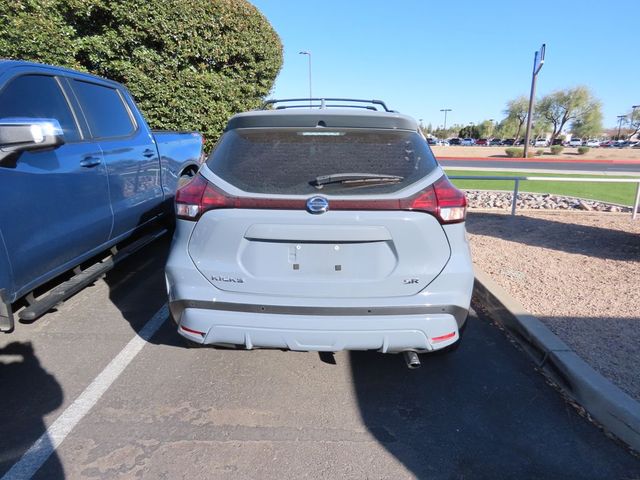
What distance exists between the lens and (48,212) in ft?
9.80

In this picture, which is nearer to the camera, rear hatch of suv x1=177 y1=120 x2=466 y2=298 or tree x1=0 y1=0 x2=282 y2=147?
rear hatch of suv x1=177 y1=120 x2=466 y2=298

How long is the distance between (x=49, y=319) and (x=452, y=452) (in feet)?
11.6

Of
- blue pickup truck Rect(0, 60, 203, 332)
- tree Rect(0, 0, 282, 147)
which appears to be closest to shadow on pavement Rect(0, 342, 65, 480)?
blue pickup truck Rect(0, 60, 203, 332)

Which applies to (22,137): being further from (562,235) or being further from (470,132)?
(470,132)

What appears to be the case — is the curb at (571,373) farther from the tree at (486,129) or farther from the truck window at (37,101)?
the tree at (486,129)

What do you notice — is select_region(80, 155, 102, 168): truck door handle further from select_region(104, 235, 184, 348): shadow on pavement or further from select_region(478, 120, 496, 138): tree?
select_region(478, 120, 496, 138): tree

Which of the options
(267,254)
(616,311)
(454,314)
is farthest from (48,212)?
(616,311)

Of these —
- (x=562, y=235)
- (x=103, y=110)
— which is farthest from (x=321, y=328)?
(x=562, y=235)

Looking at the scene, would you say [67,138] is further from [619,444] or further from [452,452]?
[619,444]

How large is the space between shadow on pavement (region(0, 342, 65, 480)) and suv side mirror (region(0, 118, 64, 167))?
1455 mm

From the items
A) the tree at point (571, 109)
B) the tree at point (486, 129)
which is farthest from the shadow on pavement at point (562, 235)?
the tree at point (486, 129)

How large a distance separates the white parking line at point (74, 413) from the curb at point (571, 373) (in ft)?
10.2

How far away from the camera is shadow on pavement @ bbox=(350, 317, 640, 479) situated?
226 centimetres

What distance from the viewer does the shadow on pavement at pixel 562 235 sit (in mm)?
5734
